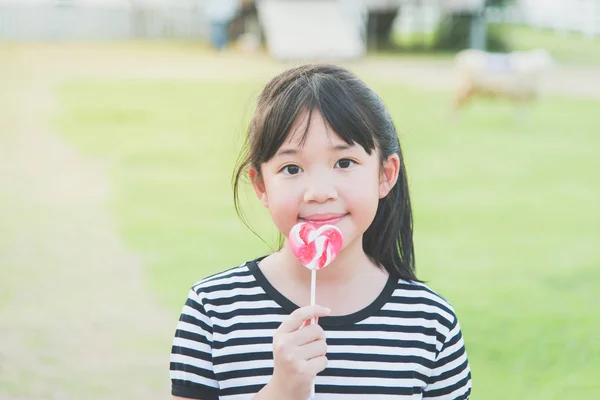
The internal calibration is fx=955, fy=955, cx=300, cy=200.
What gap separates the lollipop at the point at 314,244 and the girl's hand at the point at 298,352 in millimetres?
106

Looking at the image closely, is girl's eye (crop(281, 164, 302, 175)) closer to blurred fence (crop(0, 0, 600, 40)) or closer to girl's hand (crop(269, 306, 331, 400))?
girl's hand (crop(269, 306, 331, 400))

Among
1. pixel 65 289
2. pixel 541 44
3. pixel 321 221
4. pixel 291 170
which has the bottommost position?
pixel 321 221

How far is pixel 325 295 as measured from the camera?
6.52 feet

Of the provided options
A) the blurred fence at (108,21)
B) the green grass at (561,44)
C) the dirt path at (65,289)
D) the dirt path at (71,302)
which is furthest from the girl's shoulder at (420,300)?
the blurred fence at (108,21)

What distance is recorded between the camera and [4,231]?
700cm

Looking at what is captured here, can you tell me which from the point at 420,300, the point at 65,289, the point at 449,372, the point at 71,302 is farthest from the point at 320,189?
the point at 65,289

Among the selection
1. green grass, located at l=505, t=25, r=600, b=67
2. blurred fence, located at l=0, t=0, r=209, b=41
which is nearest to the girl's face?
green grass, located at l=505, t=25, r=600, b=67

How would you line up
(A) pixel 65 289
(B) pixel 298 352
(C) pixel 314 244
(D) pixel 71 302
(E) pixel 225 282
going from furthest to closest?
(A) pixel 65 289 → (D) pixel 71 302 → (E) pixel 225 282 → (C) pixel 314 244 → (B) pixel 298 352

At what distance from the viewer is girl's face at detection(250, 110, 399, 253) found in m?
1.86

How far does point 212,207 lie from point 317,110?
603 cm

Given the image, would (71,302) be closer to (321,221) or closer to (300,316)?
(321,221)

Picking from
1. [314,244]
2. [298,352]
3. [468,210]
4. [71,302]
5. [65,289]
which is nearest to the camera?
[298,352]

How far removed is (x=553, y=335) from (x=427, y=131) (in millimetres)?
7428

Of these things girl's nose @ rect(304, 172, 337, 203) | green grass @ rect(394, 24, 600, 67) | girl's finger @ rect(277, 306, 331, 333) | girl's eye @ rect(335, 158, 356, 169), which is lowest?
girl's finger @ rect(277, 306, 331, 333)
